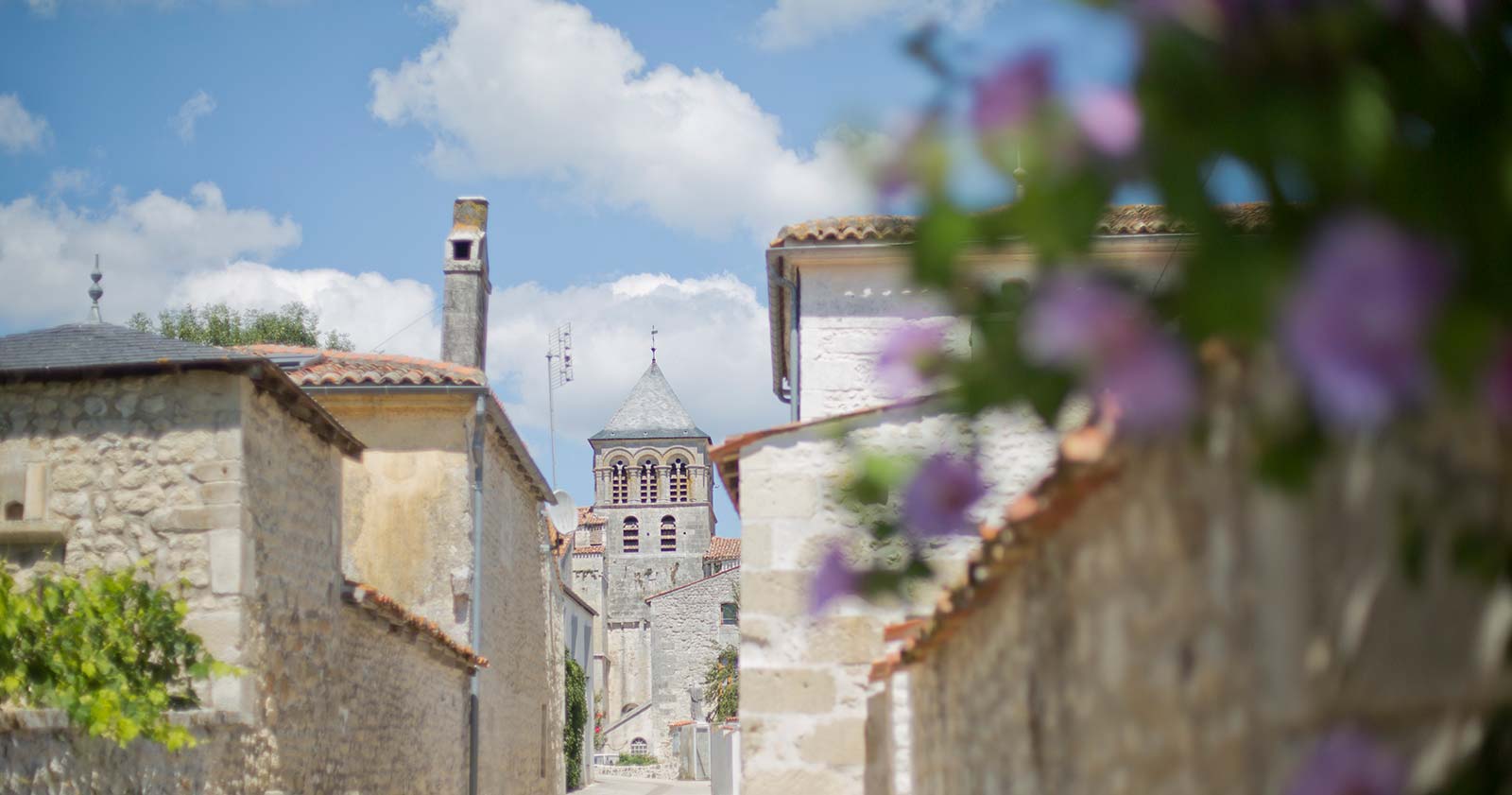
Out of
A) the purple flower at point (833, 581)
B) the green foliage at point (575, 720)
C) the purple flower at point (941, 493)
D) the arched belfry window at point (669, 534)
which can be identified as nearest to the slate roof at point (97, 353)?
the purple flower at point (833, 581)

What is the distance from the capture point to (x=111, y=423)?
811cm

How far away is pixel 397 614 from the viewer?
1085cm

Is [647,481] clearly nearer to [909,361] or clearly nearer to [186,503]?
[186,503]

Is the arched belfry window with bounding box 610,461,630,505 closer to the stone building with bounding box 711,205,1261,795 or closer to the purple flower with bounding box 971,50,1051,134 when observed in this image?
the stone building with bounding box 711,205,1261,795

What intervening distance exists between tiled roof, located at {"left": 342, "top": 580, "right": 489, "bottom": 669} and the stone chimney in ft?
14.3

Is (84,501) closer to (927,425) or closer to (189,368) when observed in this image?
(189,368)

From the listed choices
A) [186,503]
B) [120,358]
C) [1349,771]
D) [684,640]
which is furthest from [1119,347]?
[684,640]

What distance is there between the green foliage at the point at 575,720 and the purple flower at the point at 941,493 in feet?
89.3

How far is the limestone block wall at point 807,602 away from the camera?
853cm

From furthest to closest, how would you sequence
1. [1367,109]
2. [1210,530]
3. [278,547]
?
[278,547] < [1210,530] < [1367,109]

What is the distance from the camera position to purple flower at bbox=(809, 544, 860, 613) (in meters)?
2.49

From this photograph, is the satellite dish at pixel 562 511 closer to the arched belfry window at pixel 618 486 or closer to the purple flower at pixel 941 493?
the purple flower at pixel 941 493

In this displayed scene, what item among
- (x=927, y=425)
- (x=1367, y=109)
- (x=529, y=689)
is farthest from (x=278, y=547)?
(x=529, y=689)

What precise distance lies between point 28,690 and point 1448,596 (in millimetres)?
6644
